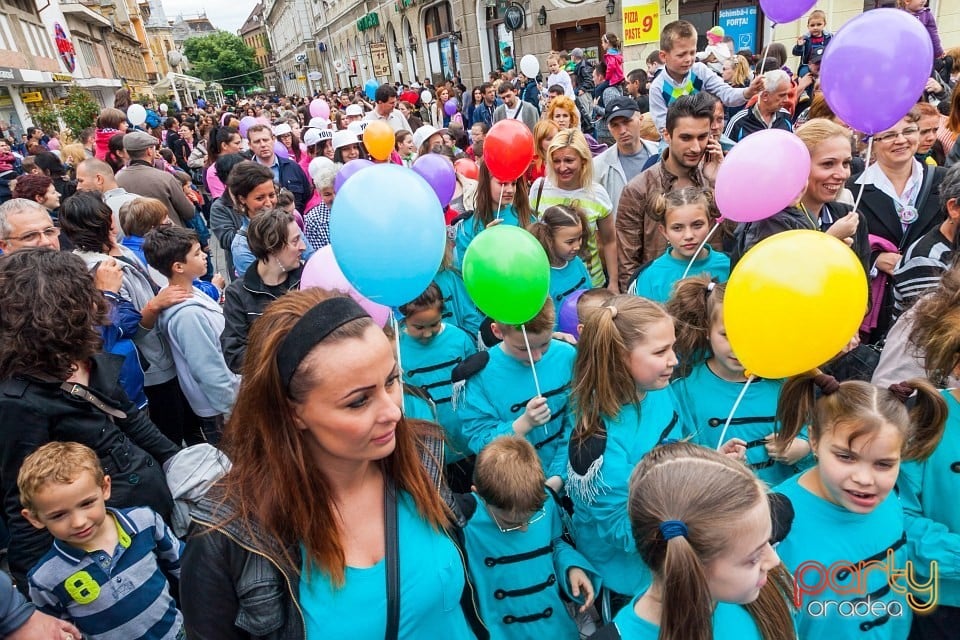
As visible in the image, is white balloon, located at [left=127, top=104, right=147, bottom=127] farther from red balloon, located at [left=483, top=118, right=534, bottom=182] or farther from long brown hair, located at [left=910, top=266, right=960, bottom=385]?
long brown hair, located at [left=910, top=266, right=960, bottom=385]

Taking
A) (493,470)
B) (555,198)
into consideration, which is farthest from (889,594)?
(555,198)

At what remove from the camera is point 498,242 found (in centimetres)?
241

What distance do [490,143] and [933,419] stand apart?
2769 millimetres

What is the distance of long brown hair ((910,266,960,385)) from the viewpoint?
175cm

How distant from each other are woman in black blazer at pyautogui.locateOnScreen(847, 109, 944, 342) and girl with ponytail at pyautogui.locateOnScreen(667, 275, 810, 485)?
124cm

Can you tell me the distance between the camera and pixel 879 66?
7.82ft

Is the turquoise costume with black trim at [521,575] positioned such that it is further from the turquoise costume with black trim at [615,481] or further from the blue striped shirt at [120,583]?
the blue striped shirt at [120,583]

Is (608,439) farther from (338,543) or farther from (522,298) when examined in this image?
(338,543)

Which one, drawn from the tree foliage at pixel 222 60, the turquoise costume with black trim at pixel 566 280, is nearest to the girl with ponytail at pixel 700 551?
the turquoise costume with black trim at pixel 566 280

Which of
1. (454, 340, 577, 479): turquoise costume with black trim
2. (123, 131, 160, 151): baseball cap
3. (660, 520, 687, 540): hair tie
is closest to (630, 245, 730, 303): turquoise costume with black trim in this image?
(454, 340, 577, 479): turquoise costume with black trim

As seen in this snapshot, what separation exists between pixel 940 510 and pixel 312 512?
6.18 feet

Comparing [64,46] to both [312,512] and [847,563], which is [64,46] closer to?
[312,512]

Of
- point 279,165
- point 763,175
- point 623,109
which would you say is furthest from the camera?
point 279,165

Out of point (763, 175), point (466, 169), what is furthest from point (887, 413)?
point (466, 169)
